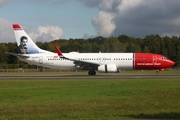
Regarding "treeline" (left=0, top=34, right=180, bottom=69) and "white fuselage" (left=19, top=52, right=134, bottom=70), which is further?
"treeline" (left=0, top=34, right=180, bottom=69)

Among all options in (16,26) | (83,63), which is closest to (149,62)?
(83,63)

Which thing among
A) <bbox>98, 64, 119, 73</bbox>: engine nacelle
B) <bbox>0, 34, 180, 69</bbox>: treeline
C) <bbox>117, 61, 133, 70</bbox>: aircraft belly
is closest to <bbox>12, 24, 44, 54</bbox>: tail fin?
<bbox>98, 64, 119, 73</bbox>: engine nacelle

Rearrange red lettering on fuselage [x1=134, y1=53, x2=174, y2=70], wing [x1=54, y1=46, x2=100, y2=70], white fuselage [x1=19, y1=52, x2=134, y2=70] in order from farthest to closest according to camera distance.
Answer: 1. white fuselage [x1=19, y1=52, x2=134, y2=70]
2. red lettering on fuselage [x1=134, y1=53, x2=174, y2=70]
3. wing [x1=54, y1=46, x2=100, y2=70]

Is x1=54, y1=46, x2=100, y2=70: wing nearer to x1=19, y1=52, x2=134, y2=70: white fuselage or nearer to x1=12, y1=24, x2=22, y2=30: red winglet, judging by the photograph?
x1=19, y1=52, x2=134, y2=70: white fuselage

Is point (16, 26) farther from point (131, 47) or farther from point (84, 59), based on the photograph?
point (131, 47)

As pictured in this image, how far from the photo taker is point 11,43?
452ft

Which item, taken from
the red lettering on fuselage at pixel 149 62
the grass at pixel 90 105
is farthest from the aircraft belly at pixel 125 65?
the grass at pixel 90 105

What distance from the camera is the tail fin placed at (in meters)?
56.6

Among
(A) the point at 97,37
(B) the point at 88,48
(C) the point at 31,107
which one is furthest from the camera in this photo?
(A) the point at 97,37

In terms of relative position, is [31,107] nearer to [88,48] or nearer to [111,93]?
[111,93]

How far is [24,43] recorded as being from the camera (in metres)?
57.3

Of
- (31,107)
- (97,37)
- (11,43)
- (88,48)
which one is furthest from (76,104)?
(97,37)

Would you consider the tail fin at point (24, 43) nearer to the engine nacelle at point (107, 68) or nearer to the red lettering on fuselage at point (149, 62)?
the engine nacelle at point (107, 68)

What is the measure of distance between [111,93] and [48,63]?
31950mm
